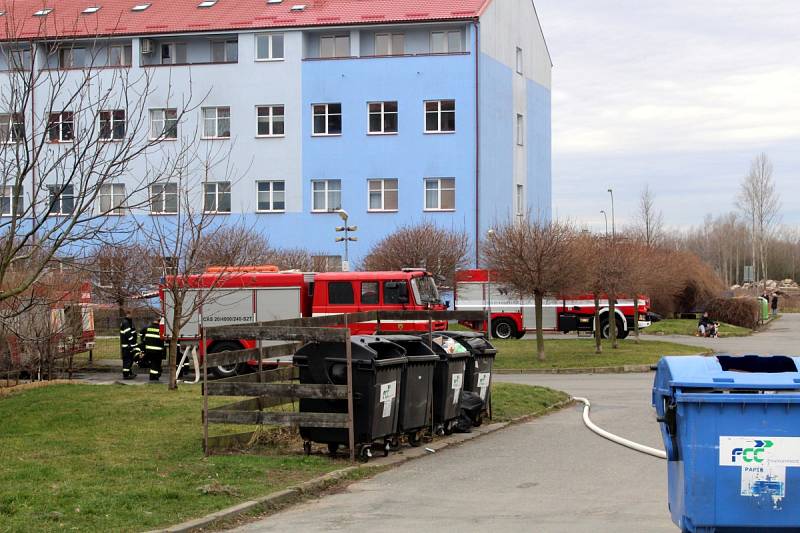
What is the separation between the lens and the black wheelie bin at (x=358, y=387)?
41.9ft

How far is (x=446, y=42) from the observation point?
Result: 5300cm

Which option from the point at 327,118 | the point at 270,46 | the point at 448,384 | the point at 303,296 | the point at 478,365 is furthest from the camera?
the point at 270,46

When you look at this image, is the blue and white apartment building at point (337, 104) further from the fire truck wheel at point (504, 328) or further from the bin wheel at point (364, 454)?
the bin wheel at point (364, 454)

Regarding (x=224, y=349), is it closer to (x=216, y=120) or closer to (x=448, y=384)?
(x=448, y=384)

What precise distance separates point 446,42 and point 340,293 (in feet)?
85.2

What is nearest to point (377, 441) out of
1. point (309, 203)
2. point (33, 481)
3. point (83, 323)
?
point (33, 481)

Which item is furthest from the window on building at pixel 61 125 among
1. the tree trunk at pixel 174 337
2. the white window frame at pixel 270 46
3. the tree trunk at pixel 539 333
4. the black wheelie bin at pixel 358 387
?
the white window frame at pixel 270 46

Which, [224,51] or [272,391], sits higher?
[224,51]

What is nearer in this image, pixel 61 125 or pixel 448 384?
pixel 61 125

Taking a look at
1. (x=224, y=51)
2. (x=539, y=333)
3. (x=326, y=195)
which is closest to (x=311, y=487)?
(x=539, y=333)

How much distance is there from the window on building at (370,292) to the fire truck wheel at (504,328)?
13.4m

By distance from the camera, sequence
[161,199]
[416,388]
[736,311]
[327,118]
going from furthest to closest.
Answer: [736,311], [327,118], [161,199], [416,388]

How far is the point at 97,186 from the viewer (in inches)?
486

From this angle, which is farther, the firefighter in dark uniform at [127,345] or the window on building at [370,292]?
the window on building at [370,292]
